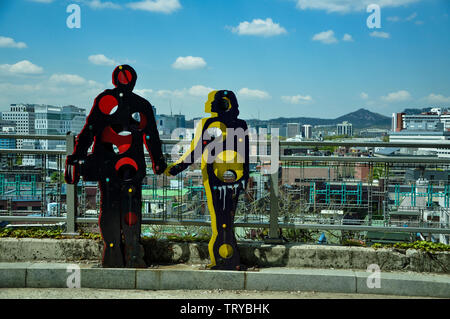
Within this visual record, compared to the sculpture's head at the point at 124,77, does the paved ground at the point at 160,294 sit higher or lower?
lower

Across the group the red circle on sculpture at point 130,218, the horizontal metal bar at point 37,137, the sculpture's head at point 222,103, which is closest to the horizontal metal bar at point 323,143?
the horizontal metal bar at point 37,137

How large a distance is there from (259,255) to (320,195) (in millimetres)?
1227

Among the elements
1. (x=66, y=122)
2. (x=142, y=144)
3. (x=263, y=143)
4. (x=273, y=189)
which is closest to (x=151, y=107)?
(x=142, y=144)

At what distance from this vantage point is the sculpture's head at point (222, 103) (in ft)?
20.4

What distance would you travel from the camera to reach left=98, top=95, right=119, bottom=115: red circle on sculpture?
6156 mm

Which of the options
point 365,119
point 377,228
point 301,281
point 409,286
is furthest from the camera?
point 365,119

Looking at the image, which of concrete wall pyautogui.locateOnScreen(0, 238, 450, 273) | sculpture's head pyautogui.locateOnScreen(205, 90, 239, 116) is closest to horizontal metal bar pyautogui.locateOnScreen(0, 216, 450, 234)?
concrete wall pyautogui.locateOnScreen(0, 238, 450, 273)

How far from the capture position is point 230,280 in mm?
5984

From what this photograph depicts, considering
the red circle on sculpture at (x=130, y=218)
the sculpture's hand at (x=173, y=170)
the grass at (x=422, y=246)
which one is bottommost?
the grass at (x=422, y=246)

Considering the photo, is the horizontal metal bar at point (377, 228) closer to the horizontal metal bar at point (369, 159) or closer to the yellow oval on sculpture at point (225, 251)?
the horizontal metal bar at point (369, 159)

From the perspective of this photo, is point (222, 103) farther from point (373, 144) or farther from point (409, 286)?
point (409, 286)

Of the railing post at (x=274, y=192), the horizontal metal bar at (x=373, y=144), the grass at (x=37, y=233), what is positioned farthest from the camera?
the grass at (x=37, y=233)

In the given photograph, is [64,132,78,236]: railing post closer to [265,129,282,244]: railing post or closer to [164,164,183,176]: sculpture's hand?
[164,164,183,176]: sculpture's hand

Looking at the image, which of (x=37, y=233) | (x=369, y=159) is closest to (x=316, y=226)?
(x=369, y=159)
